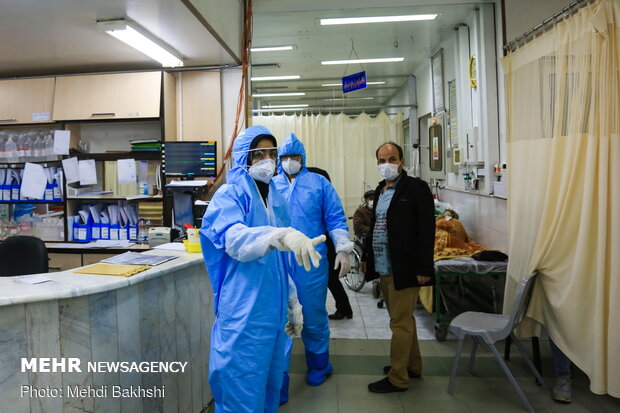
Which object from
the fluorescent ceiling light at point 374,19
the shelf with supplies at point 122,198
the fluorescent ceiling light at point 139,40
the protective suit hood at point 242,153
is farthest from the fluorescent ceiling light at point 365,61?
the protective suit hood at point 242,153

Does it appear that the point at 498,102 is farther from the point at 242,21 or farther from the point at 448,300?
the point at 242,21

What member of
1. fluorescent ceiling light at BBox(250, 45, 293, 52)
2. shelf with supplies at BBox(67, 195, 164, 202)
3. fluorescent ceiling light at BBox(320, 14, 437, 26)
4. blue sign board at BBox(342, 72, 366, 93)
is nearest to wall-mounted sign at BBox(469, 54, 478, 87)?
fluorescent ceiling light at BBox(320, 14, 437, 26)

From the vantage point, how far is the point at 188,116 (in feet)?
12.7

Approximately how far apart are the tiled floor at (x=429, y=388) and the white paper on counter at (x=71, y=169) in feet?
8.39

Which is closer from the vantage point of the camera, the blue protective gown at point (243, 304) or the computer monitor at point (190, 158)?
the blue protective gown at point (243, 304)

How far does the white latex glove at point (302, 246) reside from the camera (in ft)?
4.97

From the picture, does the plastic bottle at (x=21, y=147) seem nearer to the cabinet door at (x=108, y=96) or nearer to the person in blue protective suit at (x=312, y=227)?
the cabinet door at (x=108, y=96)

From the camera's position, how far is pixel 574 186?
229 cm

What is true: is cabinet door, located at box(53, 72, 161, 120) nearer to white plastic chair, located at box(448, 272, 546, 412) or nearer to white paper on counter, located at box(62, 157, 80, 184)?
white paper on counter, located at box(62, 157, 80, 184)

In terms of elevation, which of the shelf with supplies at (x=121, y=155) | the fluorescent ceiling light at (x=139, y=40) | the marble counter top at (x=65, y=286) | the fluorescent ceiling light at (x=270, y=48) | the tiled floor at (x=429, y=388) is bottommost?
the tiled floor at (x=429, y=388)

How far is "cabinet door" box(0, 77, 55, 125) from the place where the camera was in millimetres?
3875

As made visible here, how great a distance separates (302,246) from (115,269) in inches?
36.8

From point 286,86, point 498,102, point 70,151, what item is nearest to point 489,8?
point 498,102

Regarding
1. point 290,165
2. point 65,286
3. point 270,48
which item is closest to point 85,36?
point 290,165
